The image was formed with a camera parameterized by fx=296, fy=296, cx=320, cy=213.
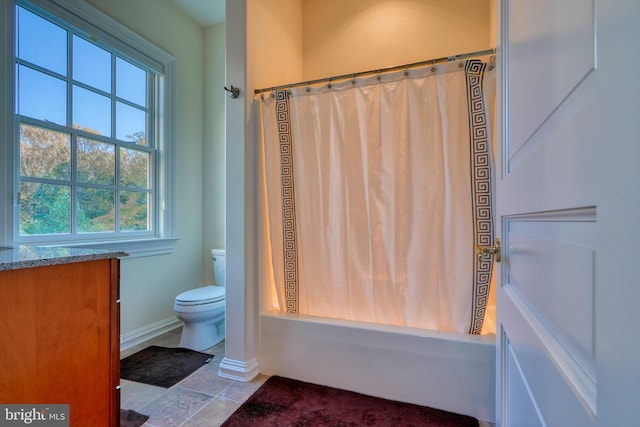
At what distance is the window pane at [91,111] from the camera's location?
2.07 m

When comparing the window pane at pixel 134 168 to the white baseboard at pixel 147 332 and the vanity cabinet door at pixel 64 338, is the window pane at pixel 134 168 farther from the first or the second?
the vanity cabinet door at pixel 64 338

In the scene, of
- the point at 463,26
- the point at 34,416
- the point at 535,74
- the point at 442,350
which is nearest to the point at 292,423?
the point at 442,350

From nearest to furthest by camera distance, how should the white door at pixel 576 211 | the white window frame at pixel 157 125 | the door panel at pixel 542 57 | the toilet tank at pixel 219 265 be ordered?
1. the white door at pixel 576 211
2. the door panel at pixel 542 57
3. the white window frame at pixel 157 125
4. the toilet tank at pixel 219 265

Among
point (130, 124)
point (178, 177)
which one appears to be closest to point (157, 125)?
point (130, 124)

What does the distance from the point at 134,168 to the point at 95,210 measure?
47 cm

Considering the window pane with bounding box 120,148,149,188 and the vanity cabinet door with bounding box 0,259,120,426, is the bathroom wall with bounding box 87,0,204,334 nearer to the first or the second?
the window pane with bounding box 120,148,149,188

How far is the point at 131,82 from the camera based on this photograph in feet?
7.98

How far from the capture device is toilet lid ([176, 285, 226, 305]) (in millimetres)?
2119

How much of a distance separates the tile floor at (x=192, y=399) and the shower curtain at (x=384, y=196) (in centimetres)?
56

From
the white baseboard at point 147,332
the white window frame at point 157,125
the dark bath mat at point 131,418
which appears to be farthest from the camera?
the white baseboard at point 147,332

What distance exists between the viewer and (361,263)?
1736 millimetres

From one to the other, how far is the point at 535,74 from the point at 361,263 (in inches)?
51.6

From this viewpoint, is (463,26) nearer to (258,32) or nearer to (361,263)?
(258,32)

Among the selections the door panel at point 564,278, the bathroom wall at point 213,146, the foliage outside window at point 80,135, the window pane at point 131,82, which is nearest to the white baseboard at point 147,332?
the bathroom wall at point 213,146
